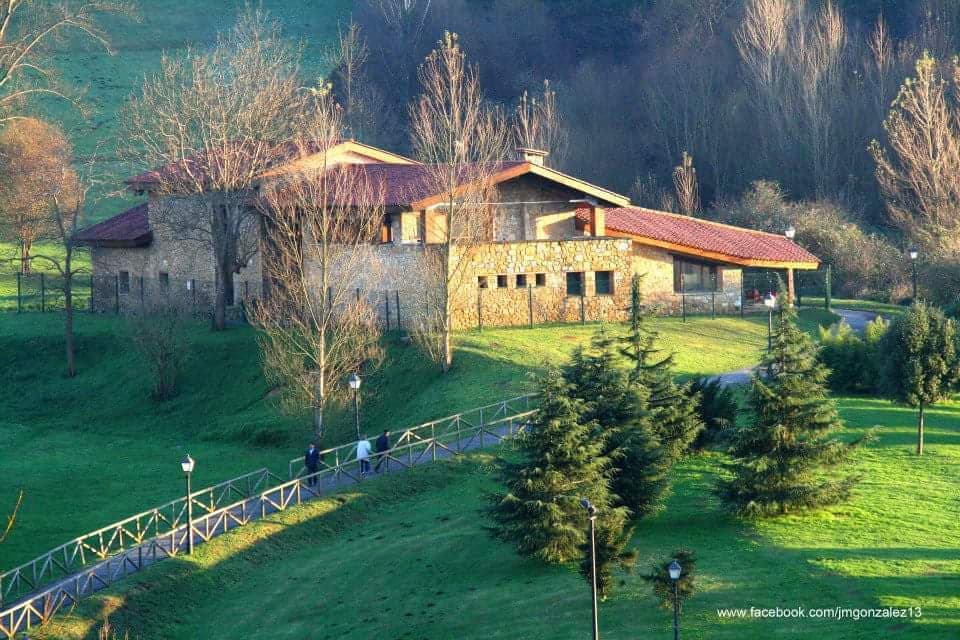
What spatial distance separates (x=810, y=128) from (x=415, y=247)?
4265 centimetres

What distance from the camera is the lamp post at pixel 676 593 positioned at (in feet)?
70.8

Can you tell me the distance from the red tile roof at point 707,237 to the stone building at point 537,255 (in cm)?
6

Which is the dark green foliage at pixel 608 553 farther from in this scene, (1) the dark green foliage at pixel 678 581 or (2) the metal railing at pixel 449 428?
(2) the metal railing at pixel 449 428

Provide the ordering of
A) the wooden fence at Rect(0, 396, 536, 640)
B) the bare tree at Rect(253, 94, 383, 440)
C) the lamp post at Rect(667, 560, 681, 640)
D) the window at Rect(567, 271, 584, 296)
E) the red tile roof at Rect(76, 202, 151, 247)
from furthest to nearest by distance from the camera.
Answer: the red tile roof at Rect(76, 202, 151, 247) → the window at Rect(567, 271, 584, 296) → the bare tree at Rect(253, 94, 383, 440) → the wooden fence at Rect(0, 396, 536, 640) → the lamp post at Rect(667, 560, 681, 640)

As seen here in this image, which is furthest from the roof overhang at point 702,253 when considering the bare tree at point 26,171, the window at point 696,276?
the bare tree at point 26,171

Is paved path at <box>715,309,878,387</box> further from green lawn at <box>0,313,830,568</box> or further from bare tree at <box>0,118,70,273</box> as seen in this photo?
bare tree at <box>0,118,70,273</box>

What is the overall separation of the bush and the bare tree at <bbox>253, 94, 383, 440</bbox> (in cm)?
318

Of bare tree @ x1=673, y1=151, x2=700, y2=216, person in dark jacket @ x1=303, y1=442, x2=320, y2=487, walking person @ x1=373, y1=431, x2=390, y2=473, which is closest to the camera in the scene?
person in dark jacket @ x1=303, y1=442, x2=320, y2=487

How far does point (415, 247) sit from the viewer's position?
48562 millimetres

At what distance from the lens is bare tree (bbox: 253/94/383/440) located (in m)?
39.7

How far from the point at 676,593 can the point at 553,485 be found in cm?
568

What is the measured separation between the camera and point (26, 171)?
2822 inches

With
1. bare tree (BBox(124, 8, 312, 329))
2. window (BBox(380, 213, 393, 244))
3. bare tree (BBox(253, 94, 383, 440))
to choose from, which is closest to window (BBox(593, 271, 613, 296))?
window (BBox(380, 213, 393, 244))

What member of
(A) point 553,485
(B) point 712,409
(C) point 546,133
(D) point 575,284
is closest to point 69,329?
(D) point 575,284
